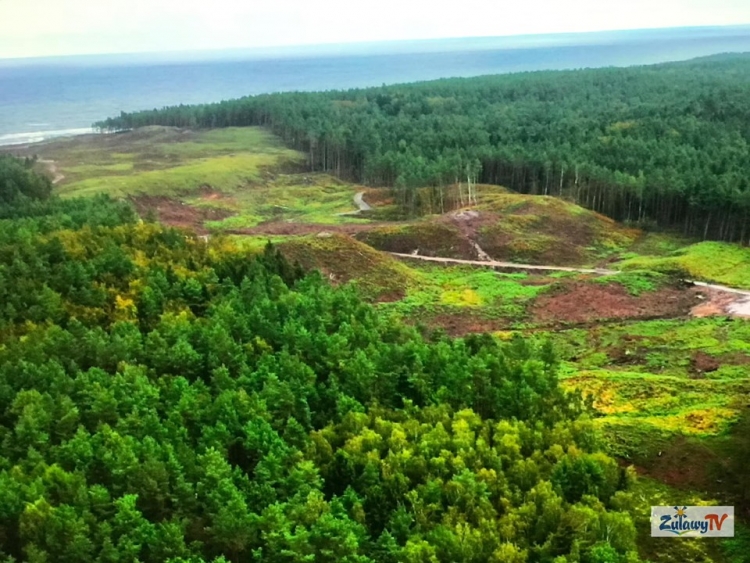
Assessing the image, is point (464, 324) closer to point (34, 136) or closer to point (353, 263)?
point (353, 263)

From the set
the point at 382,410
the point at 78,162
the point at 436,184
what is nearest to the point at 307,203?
the point at 436,184

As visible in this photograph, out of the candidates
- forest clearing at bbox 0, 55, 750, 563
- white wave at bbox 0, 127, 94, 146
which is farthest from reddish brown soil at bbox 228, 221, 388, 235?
white wave at bbox 0, 127, 94, 146

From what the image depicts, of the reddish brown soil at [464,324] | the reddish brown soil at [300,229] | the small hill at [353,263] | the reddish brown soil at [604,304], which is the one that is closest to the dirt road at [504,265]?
the small hill at [353,263]

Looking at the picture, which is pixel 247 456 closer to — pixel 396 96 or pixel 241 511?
pixel 241 511

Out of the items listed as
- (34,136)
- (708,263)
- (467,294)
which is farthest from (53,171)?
(708,263)
